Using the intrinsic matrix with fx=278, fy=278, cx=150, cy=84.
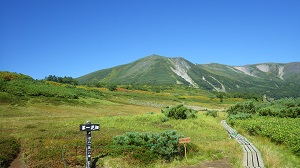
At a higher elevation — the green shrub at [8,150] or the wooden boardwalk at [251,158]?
the green shrub at [8,150]

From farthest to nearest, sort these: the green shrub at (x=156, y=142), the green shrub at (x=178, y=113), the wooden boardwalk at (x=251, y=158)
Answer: the green shrub at (x=178, y=113)
the green shrub at (x=156, y=142)
the wooden boardwalk at (x=251, y=158)

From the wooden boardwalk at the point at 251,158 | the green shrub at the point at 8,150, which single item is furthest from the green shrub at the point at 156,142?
the green shrub at the point at 8,150

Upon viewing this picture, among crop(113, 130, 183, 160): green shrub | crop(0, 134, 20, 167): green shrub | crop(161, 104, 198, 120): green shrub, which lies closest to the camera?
crop(0, 134, 20, 167): green shrub

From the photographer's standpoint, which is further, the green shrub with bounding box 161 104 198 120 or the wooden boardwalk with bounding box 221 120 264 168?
the green shrub with bounding box 161 104 198 120

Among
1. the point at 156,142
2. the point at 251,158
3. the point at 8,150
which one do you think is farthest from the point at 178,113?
the point at 8,150

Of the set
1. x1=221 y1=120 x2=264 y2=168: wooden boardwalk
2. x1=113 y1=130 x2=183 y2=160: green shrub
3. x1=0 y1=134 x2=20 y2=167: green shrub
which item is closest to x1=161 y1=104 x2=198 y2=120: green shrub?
x1=221 y1=120 x2=264 y2=168: wooden boardwalk

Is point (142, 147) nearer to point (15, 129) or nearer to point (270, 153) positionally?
point (270, 153)

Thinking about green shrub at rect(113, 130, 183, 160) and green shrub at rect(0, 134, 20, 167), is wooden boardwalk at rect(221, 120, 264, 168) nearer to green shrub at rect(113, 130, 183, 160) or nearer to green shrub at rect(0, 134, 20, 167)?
green shrub at rect(113, 130, 183, 160)

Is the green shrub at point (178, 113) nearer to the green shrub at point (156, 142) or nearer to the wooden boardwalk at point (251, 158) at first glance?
the wooden boardwalk at point (251, 158)

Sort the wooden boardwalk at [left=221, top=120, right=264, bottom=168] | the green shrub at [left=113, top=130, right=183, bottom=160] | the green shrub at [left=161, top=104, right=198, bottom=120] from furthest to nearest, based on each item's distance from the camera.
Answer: the green shrub at [left=161, top=104, right=198, bottom=120], the green shrub at [left=113, top=130, right=183, bottom=160], the wooden boardwalk at [left=221, top=120, right=264, bottom=168]

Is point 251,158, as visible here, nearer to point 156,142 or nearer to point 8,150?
point 156,142

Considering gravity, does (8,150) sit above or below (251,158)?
above

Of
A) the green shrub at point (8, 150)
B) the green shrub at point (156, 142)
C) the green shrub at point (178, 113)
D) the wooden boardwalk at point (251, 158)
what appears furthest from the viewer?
the green shrub at point (178, 113)

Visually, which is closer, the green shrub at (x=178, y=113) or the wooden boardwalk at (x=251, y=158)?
the wooden boardwalk at (x=251, y=158)
